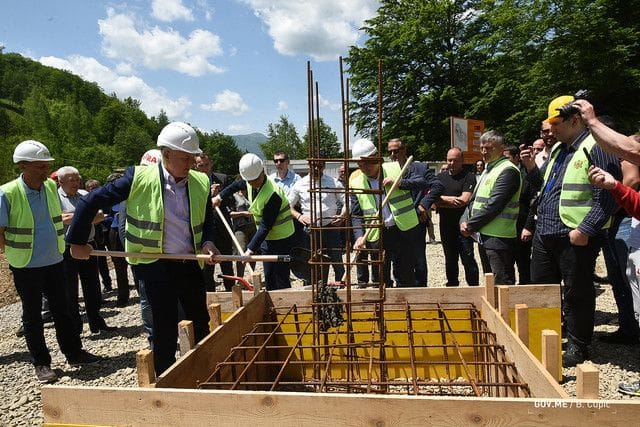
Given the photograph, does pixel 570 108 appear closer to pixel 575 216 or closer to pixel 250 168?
pixel 575 216

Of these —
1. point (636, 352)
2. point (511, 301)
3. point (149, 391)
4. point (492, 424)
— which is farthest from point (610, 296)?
point (149, 391)

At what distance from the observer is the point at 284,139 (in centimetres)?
9150

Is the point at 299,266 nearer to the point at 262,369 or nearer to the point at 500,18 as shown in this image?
the point at 262,369

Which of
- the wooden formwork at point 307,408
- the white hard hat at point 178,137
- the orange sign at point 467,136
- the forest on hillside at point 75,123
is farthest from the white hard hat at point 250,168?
the forest on hillside at point 75,123

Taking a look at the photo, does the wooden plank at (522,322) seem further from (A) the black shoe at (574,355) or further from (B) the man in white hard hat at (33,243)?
(B) the man in white hard hat at (33,243)

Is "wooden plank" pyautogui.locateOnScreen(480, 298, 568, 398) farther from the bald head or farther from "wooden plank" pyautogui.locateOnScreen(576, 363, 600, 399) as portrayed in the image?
the bald head

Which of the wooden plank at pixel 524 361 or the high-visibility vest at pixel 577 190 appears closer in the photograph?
the wooden plank at pixel 524 361

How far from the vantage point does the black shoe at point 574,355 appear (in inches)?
154

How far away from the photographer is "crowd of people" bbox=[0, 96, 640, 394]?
320 centimetres

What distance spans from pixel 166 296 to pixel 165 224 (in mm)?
487

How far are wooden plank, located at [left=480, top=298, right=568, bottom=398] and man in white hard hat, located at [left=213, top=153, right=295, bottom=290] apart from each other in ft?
7.31

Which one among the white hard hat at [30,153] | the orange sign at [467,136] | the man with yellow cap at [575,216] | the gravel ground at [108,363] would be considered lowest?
the gravel ground at [108,363]

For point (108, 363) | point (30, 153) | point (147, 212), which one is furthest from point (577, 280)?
point (30, 153)

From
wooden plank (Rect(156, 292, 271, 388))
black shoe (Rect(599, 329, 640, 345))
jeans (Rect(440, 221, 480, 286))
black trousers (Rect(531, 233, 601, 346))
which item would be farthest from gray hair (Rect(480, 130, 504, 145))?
wooden plank (Rect(156, 292, 271, 388))
